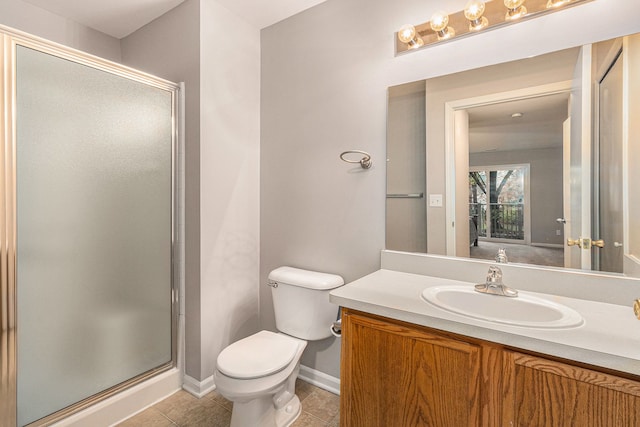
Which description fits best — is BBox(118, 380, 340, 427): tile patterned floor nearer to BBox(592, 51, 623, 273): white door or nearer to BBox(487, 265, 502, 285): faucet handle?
BBox(487, 265, 502, 285): faucet handle

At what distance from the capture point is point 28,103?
1.32 m

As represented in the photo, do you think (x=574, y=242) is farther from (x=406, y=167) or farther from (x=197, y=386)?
(x=197, y=386)

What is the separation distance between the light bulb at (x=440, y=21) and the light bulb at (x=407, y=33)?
102 mm

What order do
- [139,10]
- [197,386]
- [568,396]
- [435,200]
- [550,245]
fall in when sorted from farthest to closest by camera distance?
[139,10]
[197,386]
[435,200]
[550,245]
[568,396]

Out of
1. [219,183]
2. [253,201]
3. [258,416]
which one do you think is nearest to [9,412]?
[258,416]

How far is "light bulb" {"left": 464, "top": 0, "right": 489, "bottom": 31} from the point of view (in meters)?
1.37

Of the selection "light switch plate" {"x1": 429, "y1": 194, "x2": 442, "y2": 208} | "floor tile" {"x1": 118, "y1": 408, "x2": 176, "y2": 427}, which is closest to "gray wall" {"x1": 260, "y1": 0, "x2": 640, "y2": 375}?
"light switch plate" {"x1": 429, "y1": 194, "x2": 442, "y2": 208}

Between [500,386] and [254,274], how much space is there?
1645 millimetres

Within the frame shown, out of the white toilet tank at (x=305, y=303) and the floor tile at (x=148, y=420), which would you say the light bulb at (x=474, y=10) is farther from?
the floor tile at (x=148, y=420)

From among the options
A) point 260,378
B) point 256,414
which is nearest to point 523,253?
point 260,378

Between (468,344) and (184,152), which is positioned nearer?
(468,344)

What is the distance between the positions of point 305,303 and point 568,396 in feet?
3.90

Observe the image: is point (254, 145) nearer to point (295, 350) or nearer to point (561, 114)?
point (295, 350)

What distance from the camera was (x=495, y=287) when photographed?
49.2 inches
